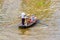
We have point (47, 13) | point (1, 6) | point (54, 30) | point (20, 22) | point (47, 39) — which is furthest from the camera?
point (1, 6)

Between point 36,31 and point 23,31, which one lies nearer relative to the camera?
point 36,31

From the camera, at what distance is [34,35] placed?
14977mm

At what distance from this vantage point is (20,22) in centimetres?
1686

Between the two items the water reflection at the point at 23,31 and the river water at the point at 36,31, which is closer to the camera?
the river water at the point at 36,31

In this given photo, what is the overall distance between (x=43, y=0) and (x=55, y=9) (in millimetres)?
2108

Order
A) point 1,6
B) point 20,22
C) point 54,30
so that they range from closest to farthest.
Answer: point 54,30, point 20,22, point 1,6

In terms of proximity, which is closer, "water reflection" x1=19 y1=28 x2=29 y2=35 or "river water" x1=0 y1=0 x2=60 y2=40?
"river water" x1=0 y1=0 x2=60 y2=40

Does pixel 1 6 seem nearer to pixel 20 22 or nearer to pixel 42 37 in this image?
pixel 20 22

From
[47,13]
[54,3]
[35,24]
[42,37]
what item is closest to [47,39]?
[42,37]

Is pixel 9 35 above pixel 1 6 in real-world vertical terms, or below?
below

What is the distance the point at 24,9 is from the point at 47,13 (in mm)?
2065

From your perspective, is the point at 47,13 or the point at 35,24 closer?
the point at 35,24

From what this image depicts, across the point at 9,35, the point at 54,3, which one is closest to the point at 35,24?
the point at 9,35

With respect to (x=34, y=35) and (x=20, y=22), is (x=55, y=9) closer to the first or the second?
(x=20, y=22)
